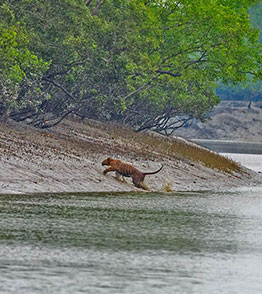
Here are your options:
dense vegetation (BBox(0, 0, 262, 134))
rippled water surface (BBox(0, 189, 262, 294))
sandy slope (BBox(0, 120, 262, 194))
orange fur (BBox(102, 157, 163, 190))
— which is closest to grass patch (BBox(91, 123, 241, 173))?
sandy slope (BBox(0, 120, 262, 194))

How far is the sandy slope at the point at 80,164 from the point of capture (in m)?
29.8

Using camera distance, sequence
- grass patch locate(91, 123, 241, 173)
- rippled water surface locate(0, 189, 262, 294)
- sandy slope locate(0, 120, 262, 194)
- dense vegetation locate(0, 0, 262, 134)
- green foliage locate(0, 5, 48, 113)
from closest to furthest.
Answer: rippled water surface locate(0, 189, 262, 294)
sandy slope locate(0, 120, 262, 194)
green foliage locate(0, 5, 48, 113)
dense vegetation locate(0, 0, 262, 134)
grass patch locate(91, 123, 241, 173)

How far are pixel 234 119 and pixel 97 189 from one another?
106 m

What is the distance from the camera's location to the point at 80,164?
3341 cm

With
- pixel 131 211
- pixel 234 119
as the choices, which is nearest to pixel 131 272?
pixel 131 211

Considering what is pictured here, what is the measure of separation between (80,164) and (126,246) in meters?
16.2

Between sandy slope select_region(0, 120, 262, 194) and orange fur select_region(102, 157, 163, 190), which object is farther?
orange fur select_region(102, 157, 163, 190)

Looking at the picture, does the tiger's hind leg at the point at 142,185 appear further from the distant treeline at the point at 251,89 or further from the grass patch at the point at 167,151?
the distant treeline at the point at 251,89

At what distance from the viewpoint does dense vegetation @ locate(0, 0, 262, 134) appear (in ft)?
137

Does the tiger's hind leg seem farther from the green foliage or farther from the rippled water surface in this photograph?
the green foliage

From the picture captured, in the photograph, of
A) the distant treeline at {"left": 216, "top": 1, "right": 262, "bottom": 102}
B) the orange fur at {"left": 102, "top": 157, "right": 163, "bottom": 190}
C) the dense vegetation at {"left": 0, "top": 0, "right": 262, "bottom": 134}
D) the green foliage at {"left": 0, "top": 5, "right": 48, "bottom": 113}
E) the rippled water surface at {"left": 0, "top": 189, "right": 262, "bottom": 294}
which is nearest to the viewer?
the rippled water surface at {"left": 0, "top": 189, "right": 262, "bottom": 294}

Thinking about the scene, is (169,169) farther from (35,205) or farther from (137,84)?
(137,84)

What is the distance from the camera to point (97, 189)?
30547 millimetres

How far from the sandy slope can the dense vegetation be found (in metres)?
1.58
